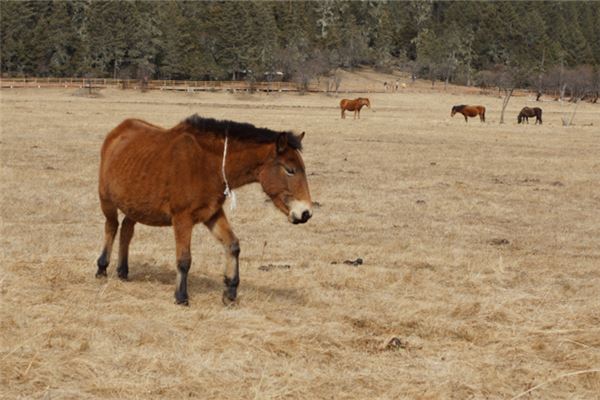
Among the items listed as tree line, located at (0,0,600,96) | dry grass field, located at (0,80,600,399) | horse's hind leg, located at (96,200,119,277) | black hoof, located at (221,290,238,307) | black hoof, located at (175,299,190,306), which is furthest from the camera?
tree line, located at (0,0,600,96)

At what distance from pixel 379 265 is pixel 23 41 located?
3825 inches

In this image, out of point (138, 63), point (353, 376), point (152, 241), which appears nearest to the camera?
point (353, 376)

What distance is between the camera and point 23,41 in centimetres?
9650

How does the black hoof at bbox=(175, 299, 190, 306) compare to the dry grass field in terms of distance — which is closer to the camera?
the dry grass field

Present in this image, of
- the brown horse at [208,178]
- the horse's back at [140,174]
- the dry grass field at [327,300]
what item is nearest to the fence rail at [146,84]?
the dry grass field at [327,300]

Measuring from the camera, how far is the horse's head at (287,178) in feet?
24.9

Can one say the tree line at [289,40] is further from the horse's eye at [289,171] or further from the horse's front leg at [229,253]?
the horse's eye at [289,171]

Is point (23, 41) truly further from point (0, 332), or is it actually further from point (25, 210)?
point (0, 332)

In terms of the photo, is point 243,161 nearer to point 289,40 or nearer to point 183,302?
point 183,302

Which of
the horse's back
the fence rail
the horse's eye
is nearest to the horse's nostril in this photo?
the horse's eye

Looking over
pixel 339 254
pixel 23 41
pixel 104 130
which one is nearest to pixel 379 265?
pixel 339 254

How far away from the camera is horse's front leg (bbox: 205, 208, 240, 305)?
7984mm

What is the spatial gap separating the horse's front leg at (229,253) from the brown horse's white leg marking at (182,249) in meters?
0.33

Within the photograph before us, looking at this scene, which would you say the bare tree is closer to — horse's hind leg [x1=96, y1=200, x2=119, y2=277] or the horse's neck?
horse's hind leg [x1=96, y1=200, x2=119, y2=277]
